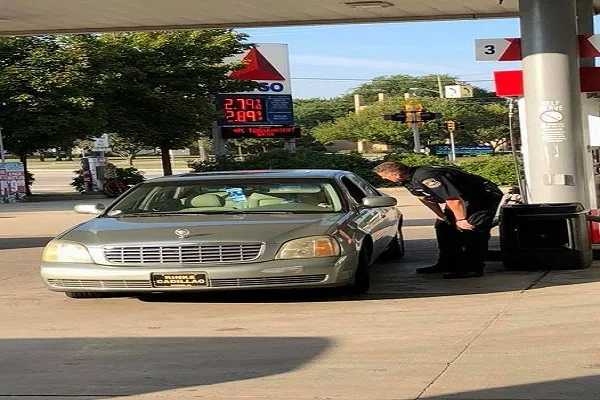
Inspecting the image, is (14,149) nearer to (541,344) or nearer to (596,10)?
(596,10)

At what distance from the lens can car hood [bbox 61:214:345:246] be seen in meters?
7.63

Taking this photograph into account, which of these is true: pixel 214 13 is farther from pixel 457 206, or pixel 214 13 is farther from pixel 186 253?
pixel 186 253

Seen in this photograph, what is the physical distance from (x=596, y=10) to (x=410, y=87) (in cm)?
9311

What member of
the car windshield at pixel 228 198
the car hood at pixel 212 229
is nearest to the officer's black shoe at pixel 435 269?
the car windshield at pixel 228 198

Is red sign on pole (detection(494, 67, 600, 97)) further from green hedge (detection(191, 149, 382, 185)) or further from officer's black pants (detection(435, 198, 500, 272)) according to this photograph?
green hedge (detection(191, 149, 382, 185))

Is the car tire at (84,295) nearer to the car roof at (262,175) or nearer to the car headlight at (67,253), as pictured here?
the car headlight at (67,253)

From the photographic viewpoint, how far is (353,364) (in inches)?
224

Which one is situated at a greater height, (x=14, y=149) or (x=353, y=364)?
(x=14, y=149)

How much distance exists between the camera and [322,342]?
6340 mm

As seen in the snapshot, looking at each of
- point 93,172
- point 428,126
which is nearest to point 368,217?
point 93,172

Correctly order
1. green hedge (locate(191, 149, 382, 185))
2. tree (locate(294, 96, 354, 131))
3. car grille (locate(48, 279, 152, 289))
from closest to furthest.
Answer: car grille (locate(48, 279, 152, 289)) → green hedge (locate(191, 149, 382, 185)) → tree (locate(294, 96, 354, 131))

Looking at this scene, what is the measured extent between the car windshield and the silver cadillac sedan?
3cm

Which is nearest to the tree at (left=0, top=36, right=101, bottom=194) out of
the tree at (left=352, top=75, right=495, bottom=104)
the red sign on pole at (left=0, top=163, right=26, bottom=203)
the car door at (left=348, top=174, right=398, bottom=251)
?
the red sign on pole at (left=0, top=163, right=26, bottom=203)

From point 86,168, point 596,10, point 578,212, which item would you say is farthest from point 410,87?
point 578,212
